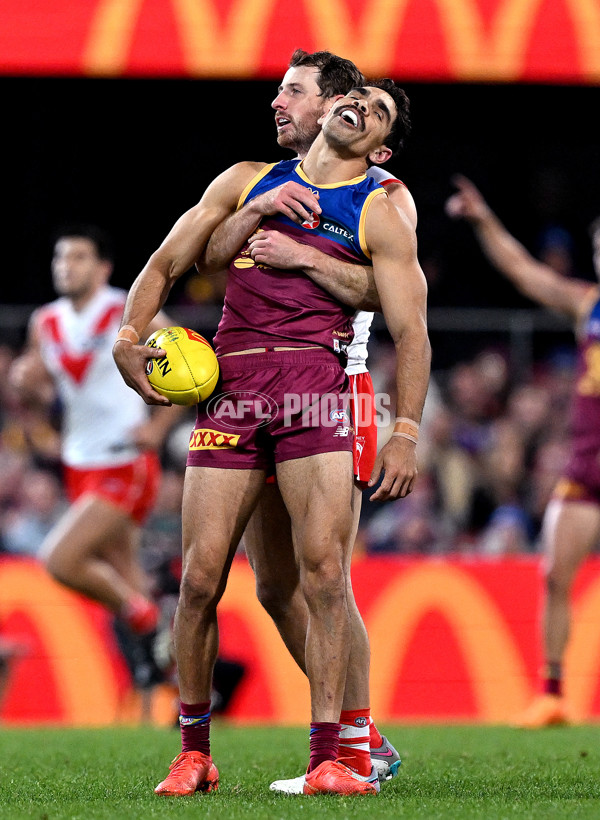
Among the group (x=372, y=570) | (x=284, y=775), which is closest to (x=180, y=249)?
(x=284, y=775)

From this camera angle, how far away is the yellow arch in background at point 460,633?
8500mm

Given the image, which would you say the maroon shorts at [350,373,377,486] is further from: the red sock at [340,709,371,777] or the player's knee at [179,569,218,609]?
the red sock at [340,709,371,777]

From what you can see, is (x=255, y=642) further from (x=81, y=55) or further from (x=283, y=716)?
(x=81, y=55)

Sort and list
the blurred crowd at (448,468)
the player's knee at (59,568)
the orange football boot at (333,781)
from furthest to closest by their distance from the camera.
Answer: the blurred crowd at (448,468)
the player's knee at (59,568)
the orange football boot at (333,781)

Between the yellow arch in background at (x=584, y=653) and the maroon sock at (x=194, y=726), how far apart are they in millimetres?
4613

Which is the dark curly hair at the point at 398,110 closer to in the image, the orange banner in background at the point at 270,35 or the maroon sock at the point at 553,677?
the maroon sock at the point at 553,677

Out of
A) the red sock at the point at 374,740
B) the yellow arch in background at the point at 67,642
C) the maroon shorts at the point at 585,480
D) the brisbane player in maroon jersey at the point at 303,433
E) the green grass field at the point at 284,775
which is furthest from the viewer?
the yellow arch in background at the point at 67,642

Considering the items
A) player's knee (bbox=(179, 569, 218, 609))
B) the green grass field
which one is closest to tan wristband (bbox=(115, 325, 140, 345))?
player's knee (bbox=(179, 569, 218, 609))

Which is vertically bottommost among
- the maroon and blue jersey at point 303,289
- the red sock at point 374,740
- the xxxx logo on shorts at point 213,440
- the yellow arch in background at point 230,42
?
the red sock at point 374,740

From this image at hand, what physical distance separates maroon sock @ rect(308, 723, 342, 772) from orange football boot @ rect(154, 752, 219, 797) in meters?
0.36

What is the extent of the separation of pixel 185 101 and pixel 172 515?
559 centimetres

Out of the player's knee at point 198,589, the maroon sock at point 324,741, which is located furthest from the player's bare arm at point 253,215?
the maroon sock at point 324,741

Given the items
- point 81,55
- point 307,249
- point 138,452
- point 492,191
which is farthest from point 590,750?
point 492,191

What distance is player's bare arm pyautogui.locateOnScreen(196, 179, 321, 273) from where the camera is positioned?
14.5 ft
